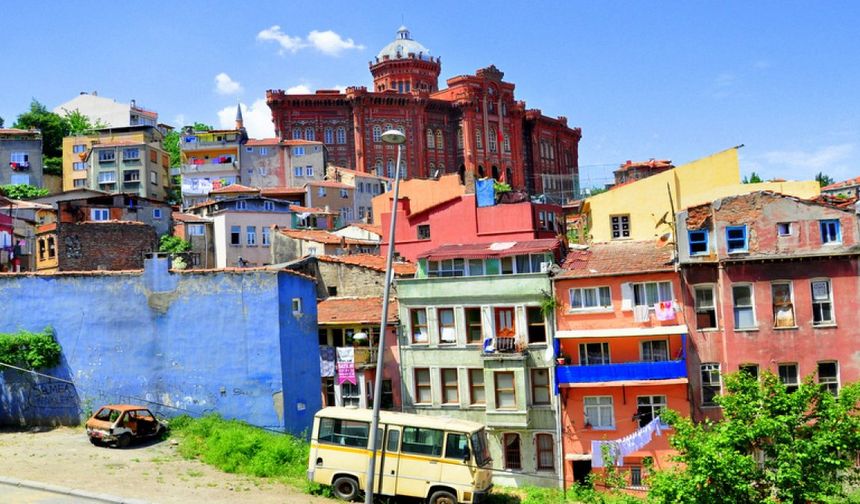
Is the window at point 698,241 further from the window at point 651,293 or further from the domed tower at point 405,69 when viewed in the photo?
the domed tower at point 405,69

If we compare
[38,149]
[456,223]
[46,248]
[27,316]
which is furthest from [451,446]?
[38,149]

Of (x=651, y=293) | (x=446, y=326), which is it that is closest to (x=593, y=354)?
(x=651, y=293)

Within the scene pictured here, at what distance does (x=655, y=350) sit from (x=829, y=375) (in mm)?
6487

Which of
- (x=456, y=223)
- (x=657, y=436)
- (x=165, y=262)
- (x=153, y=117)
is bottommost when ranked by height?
(x=657, y=436)

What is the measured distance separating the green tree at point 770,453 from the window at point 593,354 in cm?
1181

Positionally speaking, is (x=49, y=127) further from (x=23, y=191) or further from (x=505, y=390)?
(x=505, y=390)

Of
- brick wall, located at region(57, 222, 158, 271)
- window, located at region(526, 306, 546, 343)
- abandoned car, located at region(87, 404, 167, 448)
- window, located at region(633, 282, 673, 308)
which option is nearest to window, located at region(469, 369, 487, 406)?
window, located at region(526, 306, 546, 343)

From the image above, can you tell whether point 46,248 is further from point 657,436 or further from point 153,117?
point 153,117

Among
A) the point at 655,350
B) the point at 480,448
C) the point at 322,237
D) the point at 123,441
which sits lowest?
the point at 480,448

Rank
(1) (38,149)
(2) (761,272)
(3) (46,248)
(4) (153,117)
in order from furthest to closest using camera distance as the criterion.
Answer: (4) (153,117), (1) (38,149), (3) (46,248), (2) (761,272)

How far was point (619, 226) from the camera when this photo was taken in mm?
46312

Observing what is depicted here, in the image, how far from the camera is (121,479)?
71.1ft

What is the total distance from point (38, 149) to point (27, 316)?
63958 millimetres

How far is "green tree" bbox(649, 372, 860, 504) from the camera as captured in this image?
20.7 m
